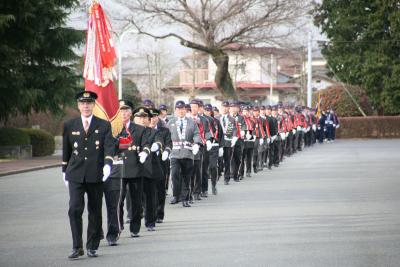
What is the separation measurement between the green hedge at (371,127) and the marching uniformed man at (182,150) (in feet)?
135

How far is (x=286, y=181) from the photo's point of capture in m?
22.2

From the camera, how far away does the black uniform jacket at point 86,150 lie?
10195mm

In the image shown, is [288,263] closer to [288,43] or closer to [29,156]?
[29,156]

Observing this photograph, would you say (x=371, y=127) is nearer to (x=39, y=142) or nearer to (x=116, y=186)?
(x=39, y=142)

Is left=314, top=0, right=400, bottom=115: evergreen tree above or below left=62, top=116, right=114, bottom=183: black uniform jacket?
above

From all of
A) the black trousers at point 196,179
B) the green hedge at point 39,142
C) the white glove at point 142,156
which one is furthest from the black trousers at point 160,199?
the green hedge at point 39,142

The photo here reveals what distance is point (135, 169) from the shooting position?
12289mm

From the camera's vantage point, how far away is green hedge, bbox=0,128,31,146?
34312mm

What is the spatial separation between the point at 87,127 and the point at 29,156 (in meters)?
25.6

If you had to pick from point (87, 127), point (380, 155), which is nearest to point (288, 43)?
point (380, 155)

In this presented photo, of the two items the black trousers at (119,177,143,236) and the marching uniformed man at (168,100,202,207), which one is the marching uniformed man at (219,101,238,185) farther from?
the black trousers at (119,177,143,236)

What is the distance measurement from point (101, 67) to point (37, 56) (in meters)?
20.2

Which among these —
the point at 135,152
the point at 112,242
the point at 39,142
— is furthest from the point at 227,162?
the point at 39,142

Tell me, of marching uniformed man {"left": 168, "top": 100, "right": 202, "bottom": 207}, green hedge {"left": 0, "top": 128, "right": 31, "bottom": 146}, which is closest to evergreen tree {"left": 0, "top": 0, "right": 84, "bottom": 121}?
green hedge {"left": 0, "top": 128, "right": 31, "bottom": 146}
